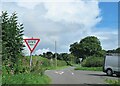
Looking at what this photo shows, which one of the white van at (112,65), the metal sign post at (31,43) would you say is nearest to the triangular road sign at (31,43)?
the metal sign post at (31,43)

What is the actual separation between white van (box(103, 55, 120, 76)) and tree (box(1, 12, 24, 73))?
1499 centimetres

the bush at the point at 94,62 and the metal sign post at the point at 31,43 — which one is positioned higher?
the metal sign post at the point at 31,43

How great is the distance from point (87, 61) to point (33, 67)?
2032 inches

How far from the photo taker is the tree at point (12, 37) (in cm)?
2200

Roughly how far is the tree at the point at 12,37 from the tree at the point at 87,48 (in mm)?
95865

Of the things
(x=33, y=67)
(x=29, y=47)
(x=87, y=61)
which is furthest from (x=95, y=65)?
(x=29, y=47)

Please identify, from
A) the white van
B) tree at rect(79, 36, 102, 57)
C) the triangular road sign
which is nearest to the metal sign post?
the triangular road sign

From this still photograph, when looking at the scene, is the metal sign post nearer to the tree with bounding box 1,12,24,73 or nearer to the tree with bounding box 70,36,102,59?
the tree with bounding box 1,12,24,73

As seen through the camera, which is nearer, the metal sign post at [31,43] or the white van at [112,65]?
the metal sign post at [31,43]

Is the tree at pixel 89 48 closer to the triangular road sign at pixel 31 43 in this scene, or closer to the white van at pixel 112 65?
the white van at pixel 112 65

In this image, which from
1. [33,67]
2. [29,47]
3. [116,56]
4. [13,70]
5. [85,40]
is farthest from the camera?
[85,40]

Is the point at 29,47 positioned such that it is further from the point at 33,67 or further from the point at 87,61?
the point at 87,61

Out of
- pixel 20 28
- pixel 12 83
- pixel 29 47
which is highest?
pixel 20 28

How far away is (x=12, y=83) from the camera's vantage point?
45.9ft
